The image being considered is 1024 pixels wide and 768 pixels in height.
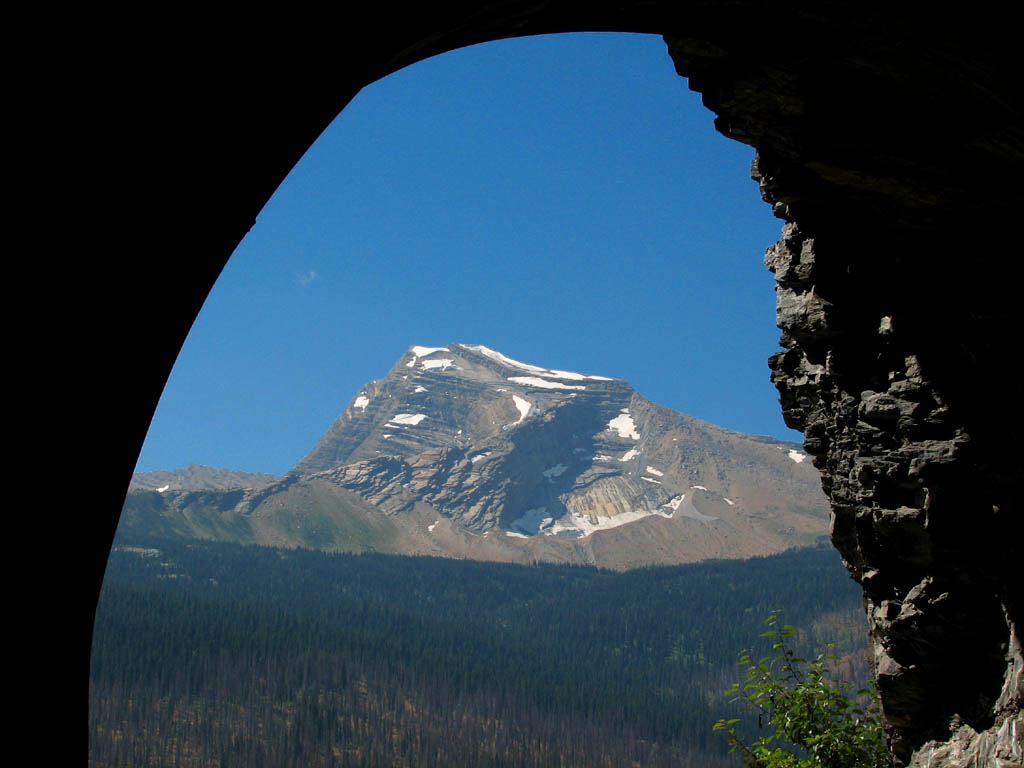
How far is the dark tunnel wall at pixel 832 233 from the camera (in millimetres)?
3852

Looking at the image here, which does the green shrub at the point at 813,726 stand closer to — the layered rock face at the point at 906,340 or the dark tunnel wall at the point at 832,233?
the layered rock face at the point at 906,340

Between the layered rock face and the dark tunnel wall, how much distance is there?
0.03m

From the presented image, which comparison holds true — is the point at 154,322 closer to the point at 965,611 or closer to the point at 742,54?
the point at 742,54

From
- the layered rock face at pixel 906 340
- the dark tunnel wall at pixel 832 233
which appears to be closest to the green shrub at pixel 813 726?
the layered rock face at pixel 906 340

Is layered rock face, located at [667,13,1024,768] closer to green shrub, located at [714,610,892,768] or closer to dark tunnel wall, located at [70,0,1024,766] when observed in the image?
dark tunnel wall, located at [70,0,1024,766]

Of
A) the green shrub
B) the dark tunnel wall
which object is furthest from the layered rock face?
the green shrub

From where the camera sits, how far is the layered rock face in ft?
27.8

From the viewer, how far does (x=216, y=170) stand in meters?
4.18

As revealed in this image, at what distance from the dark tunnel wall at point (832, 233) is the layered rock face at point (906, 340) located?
3 centimetres

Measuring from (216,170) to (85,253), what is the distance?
0.76 m

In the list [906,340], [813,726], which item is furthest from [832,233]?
[813,726]

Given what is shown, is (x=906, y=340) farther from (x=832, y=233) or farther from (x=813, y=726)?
(x=813, y=726)

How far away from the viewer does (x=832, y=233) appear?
45.0 feet

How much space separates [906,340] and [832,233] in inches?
74.5
